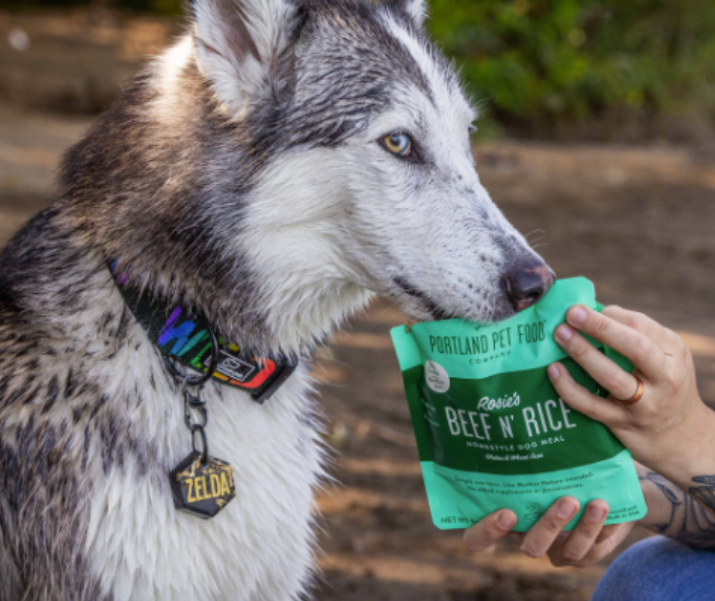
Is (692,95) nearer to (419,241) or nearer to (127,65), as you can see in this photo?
(127,65)

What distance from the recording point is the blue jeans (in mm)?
1919

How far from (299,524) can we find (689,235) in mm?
6446

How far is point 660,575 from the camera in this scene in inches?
78.5

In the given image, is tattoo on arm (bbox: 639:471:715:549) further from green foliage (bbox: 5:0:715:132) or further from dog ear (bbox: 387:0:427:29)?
green foliage (bbox: 5:0:715:132)

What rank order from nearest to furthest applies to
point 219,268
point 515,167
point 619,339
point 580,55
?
point 619,339
point 219,268
point 515,167
point 580,55

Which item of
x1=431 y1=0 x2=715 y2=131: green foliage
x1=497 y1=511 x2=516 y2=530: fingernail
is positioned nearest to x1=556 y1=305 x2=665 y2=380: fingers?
x1=497 y1=511 x2=516 y2=530: fingernail

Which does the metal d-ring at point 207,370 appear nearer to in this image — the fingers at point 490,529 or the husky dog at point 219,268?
the husky dog at point 219,268

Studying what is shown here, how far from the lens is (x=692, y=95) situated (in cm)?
1092

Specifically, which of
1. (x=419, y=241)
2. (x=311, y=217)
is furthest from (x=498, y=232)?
(x=311, y=217)

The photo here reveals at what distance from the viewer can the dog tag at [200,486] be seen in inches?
70.9

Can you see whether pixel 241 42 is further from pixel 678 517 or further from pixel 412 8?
pixel 678 517

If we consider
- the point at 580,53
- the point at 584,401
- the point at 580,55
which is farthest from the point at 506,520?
the point at 580,53

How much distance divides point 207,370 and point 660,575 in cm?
132

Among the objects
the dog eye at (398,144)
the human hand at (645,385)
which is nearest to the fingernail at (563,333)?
the human hand at (645,385)
